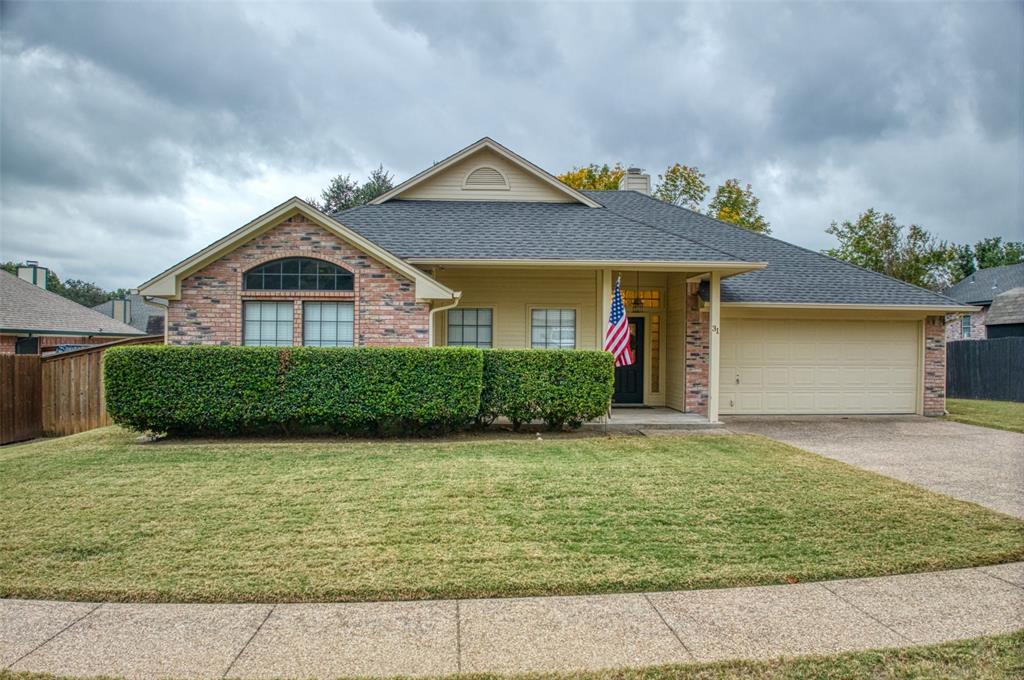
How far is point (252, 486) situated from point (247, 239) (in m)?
5.51

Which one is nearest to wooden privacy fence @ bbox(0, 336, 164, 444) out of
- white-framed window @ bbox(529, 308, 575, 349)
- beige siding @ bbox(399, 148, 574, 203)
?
beige siding @ bbox(399, 148, 574, 203)

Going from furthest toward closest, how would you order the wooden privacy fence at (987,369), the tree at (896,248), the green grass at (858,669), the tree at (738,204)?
the tree at (738,204), the tree at (896,248), the wooden privacy fence at (987,369), the green grass at (858,669)

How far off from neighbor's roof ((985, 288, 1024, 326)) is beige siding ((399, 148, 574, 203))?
23.2 m

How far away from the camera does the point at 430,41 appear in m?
12.5

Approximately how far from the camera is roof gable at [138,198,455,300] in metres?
10.4

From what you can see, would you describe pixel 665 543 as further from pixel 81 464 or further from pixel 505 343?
pixel 505 343

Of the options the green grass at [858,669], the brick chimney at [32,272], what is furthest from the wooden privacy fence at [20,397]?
the brick chimney at [32,272]

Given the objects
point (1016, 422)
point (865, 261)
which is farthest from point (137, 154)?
point (865, 261)

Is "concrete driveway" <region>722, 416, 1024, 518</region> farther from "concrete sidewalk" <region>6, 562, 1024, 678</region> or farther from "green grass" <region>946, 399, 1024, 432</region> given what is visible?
"concrete sidewalk" <region>6, 562, 1024, 678</region>

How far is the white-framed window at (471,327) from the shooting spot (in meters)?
13.3

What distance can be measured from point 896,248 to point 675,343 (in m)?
21.9

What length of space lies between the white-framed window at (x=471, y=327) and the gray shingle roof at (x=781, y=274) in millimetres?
5075

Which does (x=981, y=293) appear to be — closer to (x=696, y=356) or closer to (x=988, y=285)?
(x=988, y=285)

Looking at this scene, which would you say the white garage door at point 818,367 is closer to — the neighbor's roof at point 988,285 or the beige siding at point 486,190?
the beige siding at point 486,190
